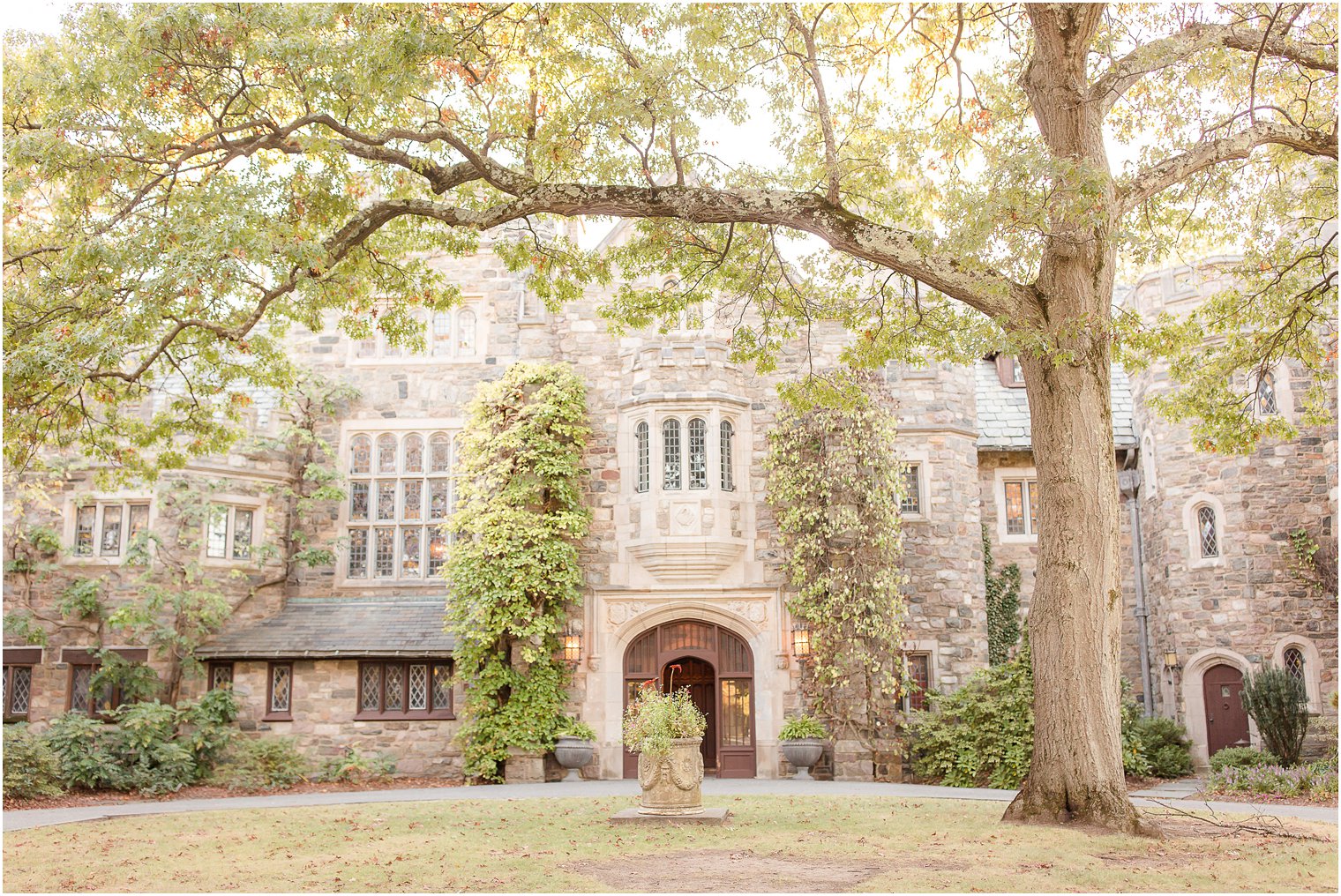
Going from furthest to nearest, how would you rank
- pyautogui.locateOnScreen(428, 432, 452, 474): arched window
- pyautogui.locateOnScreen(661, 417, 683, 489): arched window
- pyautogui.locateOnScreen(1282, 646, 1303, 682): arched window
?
pyautogui.locateOnScreen(428, 432, 452, 474): arched window < pyautogui.locateOnScreen(661, 417, 683, 489): arched window < pyautogui.locateOnScreen(1282, 646, 1303, 682): arched window

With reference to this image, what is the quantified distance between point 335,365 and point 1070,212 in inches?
549

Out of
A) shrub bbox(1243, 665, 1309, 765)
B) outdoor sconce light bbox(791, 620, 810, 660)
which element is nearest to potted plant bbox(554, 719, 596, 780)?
outdoor sconce light bbox(791, 620, 810, 660)

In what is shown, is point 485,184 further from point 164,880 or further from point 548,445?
point 164,880

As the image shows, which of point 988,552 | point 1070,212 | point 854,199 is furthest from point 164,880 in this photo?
point 988,552

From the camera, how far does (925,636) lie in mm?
17562

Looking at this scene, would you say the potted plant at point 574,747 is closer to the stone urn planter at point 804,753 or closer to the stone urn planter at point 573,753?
the stone urn planter at point 573,753

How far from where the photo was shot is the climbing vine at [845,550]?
16406mm

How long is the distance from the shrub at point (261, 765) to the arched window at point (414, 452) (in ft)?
16.0

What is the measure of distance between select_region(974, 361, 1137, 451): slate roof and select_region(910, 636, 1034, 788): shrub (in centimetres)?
456

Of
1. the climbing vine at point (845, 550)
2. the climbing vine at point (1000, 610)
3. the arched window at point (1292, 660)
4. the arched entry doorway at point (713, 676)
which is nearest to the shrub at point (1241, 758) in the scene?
the arched window at point (1292, 660)

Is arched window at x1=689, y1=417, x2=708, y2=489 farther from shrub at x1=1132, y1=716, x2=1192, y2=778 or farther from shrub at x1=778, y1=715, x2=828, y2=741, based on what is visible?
shrub at x1=1132, y1=716, x2=1192, y2=778

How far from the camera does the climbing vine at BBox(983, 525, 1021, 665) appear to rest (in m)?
18.9

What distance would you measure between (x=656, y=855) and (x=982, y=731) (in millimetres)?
8553

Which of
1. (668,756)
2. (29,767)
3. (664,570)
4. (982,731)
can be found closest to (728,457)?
(664,570)
